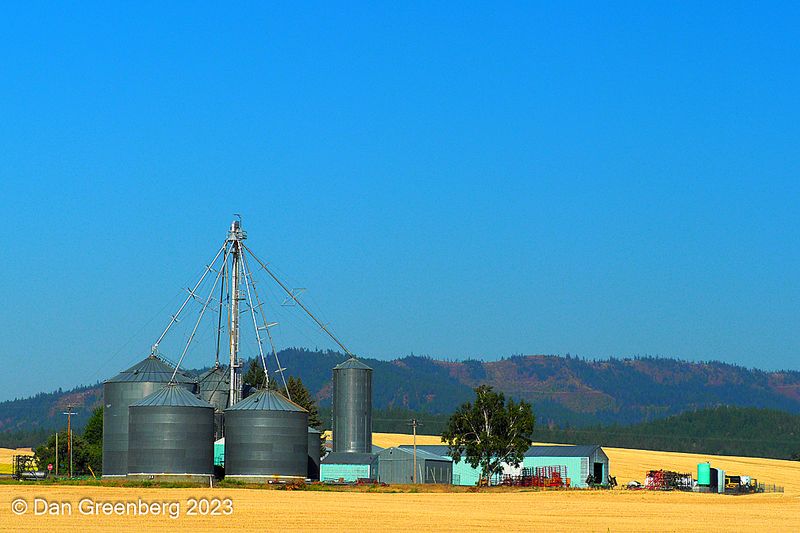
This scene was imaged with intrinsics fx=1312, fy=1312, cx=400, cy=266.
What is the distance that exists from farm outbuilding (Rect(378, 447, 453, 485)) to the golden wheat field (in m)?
11.3

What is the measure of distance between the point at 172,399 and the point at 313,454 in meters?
14.6

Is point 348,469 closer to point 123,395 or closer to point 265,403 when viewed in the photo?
point 265,403

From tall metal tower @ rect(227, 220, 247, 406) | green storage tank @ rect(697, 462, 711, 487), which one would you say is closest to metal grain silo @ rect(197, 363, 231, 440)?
tall metal tower @ rect(227, 220, 247, 406)

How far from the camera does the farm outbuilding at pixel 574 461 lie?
104 meters

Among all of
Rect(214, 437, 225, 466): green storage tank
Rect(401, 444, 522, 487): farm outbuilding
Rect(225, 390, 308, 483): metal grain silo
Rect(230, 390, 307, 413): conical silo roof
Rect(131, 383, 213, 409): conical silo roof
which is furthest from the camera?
Rect(401, 444, 522, 487): farm outbuilding

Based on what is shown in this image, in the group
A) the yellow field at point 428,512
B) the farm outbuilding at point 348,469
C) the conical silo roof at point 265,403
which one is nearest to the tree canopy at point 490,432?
the farm outbuilding at point 348,469

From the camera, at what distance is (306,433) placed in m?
93.7

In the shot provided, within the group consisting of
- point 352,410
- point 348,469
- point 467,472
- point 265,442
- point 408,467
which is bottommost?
point 467,472

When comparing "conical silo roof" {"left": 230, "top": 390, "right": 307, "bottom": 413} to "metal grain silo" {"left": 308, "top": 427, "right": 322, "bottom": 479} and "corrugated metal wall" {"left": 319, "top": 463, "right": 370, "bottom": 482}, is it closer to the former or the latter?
"metal grain silo" {"left": 308, "top": 427, "right": 322, "bottom": 479}

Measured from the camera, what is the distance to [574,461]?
344ft

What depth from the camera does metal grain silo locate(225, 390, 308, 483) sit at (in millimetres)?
91438

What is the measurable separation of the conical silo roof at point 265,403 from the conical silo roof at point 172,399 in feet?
7.72

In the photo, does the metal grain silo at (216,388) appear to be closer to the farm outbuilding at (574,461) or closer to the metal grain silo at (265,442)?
the metal grain silo at (265,442)

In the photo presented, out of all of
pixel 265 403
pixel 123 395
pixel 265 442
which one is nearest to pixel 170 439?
pixel 265 442
